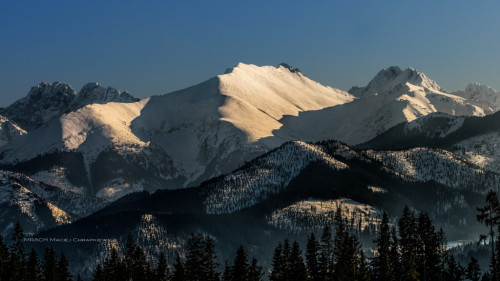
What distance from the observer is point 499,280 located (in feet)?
655

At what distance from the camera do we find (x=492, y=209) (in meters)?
181

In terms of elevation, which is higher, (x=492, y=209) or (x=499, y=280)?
(x=492, y=209)

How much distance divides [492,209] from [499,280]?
24.8 meters

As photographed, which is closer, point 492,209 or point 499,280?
point 492,209
